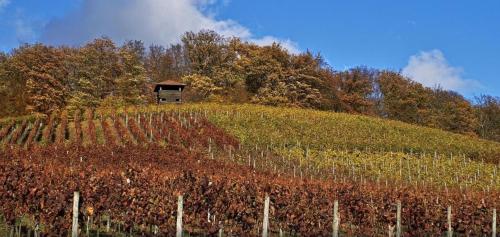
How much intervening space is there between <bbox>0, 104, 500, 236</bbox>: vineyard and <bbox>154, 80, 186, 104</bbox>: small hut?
270 inches

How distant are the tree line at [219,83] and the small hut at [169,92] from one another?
2.39 metres

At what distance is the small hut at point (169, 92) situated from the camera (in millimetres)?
62469

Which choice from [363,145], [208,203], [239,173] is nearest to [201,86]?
[363,145]

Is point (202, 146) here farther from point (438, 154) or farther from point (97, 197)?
point (97, 197)

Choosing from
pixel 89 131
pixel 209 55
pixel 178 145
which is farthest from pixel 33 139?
pixel 209 55

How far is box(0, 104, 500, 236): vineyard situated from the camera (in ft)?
48.0

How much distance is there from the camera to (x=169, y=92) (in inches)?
2478

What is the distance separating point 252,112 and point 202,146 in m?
16.2

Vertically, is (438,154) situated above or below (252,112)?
below

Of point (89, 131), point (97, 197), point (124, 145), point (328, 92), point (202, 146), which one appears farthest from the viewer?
point (328, 92)

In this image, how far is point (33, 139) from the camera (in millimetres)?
38406

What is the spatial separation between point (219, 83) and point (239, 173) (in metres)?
45.1

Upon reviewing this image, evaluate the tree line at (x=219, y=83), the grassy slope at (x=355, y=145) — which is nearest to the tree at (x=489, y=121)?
the tree line at (x=219, y=83)

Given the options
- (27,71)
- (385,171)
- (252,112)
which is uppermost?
(27,71)
